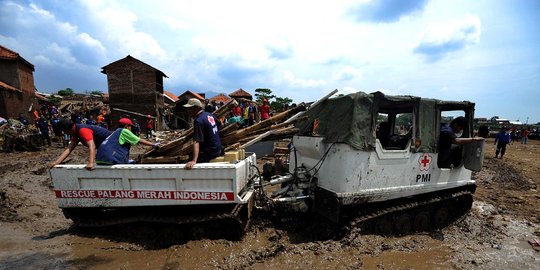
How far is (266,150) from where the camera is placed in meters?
12.5

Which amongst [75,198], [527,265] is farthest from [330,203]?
[75,198]

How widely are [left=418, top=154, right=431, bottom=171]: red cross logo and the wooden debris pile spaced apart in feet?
7.31

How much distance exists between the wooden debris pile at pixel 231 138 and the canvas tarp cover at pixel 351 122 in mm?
907

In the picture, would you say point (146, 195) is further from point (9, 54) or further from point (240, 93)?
point (240, 93)

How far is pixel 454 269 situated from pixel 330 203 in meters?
1.91

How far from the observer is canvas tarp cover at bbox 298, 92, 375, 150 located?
12.8 feet

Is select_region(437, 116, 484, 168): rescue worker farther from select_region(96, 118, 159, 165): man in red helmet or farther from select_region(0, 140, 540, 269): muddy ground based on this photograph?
select_region(96, 118, 159, 165): man in red helmet

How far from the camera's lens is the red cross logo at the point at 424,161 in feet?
14.6

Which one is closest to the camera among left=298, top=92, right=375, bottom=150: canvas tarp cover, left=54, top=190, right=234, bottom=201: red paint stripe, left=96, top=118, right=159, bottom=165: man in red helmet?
left=54, top=190, right=234, bottom=201: red paint stripe

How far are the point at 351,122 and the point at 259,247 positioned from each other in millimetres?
2406

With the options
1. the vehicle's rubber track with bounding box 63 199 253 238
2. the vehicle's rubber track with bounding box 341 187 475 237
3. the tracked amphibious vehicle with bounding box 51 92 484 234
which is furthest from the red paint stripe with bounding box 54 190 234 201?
the vehicle's rubber track with bounding box 341 187 475 237

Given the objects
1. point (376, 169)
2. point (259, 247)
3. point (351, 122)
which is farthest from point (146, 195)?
point (376, 169)

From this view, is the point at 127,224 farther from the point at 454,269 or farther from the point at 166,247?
the point at 454,269

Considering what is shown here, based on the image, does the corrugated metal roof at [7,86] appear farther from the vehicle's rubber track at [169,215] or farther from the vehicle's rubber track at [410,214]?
the vehicle's rubber track at [410,214]
